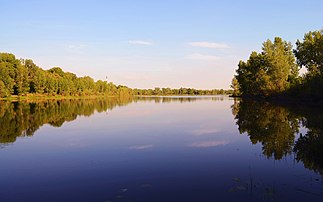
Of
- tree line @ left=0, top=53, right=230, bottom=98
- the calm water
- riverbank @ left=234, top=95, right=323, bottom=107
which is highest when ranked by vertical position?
tree line @ left=0, top=53, right=230, bottom=98

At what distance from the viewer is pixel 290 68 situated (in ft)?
289

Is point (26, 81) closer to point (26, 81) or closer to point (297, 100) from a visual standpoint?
point (26, 81)

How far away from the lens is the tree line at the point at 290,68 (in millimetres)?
60047

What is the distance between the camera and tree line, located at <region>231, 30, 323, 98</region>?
60.0 m

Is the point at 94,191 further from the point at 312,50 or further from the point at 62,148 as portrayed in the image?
the point at 312,50

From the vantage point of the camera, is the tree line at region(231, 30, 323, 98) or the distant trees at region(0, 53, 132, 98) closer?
the tree line at region(231, 30, 323, 98)

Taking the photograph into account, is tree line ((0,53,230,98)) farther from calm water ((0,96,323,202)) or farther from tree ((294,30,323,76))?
tree ((294,30,323,76))

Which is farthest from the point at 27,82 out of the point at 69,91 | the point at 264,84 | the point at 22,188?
the point at 22,188

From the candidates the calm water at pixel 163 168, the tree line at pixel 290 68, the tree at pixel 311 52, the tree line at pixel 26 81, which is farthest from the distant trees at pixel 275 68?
the tree line at pixel 26 81

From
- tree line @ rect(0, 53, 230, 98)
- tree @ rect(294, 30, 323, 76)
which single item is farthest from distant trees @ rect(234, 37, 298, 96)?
tree line @ rect(0, 53, 230, 98)

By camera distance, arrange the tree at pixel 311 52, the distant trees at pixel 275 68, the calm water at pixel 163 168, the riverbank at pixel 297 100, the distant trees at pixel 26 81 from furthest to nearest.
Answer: the distant trees at pixel 26 81 → the distant trees at pixel 275 68 → the tree at pixel 311 52 → the riverbank at pixel 297 100 → the calm water at pixel 163 168

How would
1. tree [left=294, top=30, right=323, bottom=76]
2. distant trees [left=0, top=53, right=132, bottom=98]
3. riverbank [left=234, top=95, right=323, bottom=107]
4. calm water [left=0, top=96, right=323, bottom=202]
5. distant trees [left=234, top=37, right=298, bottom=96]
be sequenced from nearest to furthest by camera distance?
calm water [left=0, top=96, right=323, bottom=202] < riverbank [left=234, top=95, right=323, bottom=107] < tree [left=294, top=30, right=323, bottom=76] < distant trees [left=234, top=37, right=298, bottom=96] < distant trees [left=0, top=53, right=132, bottom=98]

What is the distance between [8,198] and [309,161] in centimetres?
1556

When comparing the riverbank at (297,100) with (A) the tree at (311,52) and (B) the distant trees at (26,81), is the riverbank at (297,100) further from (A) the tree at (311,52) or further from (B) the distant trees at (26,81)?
(B) the distant trees at (26,81)
